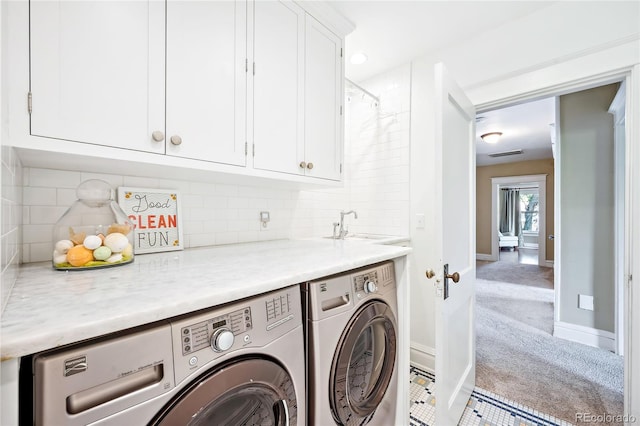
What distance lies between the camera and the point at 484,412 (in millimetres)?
1678

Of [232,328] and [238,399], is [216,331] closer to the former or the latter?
[232,328]

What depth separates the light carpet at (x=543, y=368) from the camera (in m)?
1.74

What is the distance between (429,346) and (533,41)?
7.52 feet

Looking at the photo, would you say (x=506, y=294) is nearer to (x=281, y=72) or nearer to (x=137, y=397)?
(x=281, y=72)

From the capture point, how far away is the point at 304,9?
5.23ft

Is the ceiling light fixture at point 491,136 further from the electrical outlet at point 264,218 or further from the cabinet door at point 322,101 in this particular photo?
the electrical outlet at point 264,218

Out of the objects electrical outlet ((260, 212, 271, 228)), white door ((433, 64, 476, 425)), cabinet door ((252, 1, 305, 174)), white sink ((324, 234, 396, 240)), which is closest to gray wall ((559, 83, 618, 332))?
white door ((433, 64, 476, 425))

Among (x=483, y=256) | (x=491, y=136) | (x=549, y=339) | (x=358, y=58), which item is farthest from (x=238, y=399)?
(x=483, y=256)

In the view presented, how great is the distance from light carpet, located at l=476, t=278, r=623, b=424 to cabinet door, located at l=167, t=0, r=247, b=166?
2371 mm

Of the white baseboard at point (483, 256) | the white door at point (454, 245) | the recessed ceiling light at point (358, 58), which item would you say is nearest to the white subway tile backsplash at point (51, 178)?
the white door at point (454, 245)

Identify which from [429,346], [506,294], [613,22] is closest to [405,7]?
[613,22]

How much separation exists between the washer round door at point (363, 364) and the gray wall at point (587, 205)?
252 centimetres

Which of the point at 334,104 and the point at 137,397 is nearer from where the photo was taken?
the point at 137,397

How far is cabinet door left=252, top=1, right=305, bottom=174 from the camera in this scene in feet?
4.50
